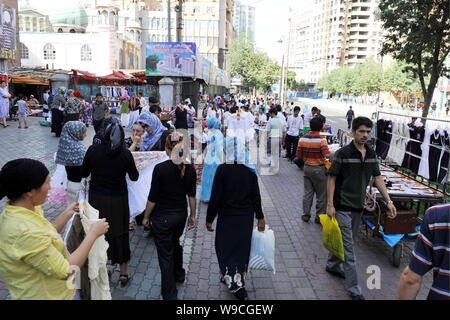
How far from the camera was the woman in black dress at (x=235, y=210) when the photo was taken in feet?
12.8

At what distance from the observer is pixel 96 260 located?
2814 millimetres

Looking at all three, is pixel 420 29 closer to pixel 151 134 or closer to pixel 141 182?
pixel 151 134

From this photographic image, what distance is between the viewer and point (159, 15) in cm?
7969

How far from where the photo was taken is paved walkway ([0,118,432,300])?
14.4 ft

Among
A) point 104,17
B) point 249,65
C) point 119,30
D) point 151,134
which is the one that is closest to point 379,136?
point 151,134

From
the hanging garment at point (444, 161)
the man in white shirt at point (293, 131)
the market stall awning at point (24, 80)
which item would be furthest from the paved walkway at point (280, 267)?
the market stall awning at point (24, 80)

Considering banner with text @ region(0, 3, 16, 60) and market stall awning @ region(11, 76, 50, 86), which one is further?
market stall awning @ region(11, 76, 50, 86)

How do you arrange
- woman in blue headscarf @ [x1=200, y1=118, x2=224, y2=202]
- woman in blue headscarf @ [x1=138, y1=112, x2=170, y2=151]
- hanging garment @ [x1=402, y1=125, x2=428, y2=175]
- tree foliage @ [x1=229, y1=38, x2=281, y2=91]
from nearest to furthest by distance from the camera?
woman in blue headscarf @ [x1=138, y1=112, x2=170, y2=151], woman in blue headscarf @ [x1=200, y1=118, x2=224, y2=202], hanging garment @ [x1=402, y1=125, x2=428, y2=175], tree foliage @ [x1=229, y1=38, x2=281, y2=91]

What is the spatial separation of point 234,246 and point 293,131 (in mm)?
8874

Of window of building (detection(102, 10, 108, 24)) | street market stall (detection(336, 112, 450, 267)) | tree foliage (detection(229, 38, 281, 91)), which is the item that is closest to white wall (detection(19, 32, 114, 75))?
window of building (detection(102, 10, 108, 24))

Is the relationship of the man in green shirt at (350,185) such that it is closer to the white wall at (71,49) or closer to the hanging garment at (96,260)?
the hanging garment at (96,260)

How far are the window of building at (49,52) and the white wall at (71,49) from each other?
0.36 m

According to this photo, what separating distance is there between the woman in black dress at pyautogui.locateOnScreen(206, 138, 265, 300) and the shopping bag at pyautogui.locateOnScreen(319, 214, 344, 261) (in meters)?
0.89

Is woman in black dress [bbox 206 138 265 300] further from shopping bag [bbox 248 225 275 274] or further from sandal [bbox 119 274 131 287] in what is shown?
sandal [bbox 119 274 131 287]
